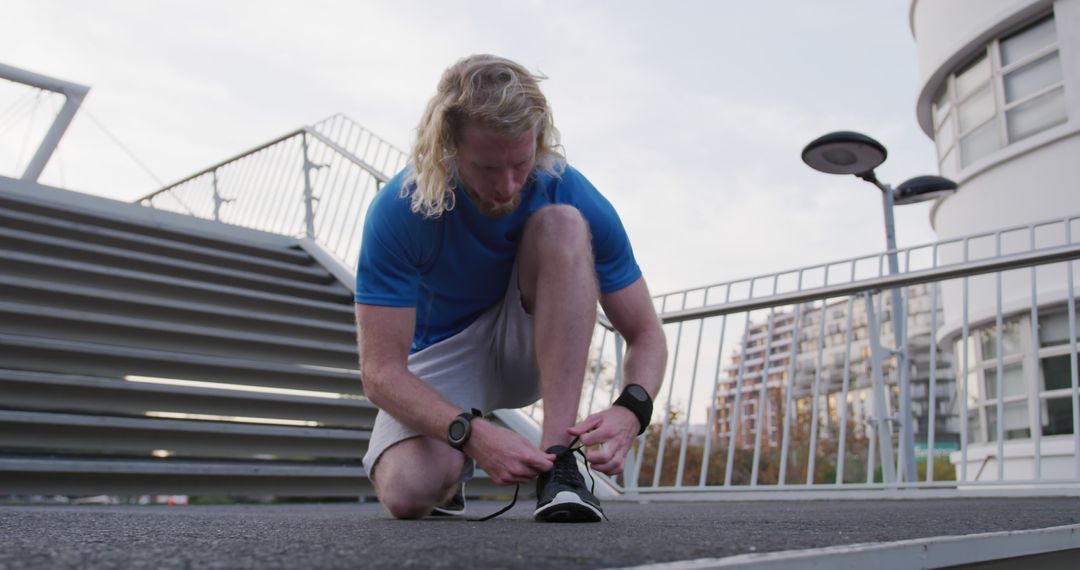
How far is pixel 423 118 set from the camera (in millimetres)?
1815

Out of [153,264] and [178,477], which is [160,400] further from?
[153,264]

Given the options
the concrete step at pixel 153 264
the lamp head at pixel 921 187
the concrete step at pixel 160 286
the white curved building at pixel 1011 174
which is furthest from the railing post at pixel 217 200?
the white curved building at pixel 1011 174

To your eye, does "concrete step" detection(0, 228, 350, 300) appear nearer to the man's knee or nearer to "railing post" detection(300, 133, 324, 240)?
"railing post" detection(300, 133, 324, 240)

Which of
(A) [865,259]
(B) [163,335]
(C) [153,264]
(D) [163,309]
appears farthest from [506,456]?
(C) [153,264]

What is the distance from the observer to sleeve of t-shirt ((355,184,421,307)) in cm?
171

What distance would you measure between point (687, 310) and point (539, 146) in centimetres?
246

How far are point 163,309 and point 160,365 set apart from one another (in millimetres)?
577

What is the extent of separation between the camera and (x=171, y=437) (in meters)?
3.38

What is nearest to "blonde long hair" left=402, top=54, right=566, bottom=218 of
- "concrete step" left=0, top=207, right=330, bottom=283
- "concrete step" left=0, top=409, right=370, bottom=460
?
"concrete step" left=0, top=409, right=370, bottom=460

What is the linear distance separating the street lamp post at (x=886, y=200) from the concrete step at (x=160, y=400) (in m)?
2.43

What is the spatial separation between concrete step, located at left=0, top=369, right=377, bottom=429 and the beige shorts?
75.8 inches

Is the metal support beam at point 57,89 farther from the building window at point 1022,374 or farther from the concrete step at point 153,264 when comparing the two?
the building window at point 1022,374

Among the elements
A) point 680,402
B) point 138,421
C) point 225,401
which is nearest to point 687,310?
point 680,402

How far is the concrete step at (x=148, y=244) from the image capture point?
462 centimetres
